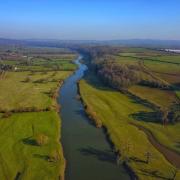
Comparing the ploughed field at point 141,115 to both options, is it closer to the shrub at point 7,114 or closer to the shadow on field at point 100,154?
the shadow on field at point 100,154

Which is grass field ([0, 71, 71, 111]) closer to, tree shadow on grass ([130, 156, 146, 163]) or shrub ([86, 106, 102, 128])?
shrub ([86, 106, 102, 128])

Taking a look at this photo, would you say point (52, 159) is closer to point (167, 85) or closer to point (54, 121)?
point (54, 121)

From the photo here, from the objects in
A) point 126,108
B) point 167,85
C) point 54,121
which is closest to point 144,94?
point 167,85

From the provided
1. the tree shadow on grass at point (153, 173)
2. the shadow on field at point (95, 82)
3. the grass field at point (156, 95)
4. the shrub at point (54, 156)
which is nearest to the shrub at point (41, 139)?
the shrub at point (54, 156)

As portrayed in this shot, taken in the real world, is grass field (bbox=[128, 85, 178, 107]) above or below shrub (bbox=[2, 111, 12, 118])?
above

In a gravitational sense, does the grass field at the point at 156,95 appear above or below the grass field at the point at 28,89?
above

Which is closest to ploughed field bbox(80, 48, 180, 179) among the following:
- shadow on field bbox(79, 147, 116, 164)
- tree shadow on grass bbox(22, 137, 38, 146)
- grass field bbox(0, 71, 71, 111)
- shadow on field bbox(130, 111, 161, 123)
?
shadow on field bbox(130, 111, 161, 123)
